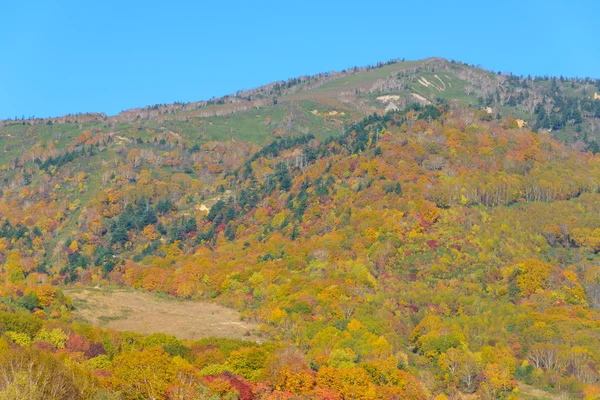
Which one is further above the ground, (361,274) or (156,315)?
(361,274)

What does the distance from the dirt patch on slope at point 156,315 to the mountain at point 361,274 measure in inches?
154

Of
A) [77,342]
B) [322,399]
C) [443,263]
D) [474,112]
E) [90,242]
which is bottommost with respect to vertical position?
[322,399]

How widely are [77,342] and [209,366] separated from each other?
17.8 meters

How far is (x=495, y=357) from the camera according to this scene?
315 ft

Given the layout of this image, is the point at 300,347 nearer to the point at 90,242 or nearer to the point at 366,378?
the point at 366,378

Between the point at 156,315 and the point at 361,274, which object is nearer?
the point at 156,315

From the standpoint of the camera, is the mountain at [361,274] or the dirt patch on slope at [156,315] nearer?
the mountain at [361,274]

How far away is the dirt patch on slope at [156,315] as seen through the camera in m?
110

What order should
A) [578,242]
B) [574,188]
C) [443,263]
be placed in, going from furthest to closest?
1. [574,188]
2. [578,242]
3. [443,263]

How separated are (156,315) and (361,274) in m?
36.4

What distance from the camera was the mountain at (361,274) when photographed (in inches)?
3164

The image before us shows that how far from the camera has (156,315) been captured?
122m

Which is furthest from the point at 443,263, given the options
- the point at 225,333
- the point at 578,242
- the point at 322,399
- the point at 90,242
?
the point at 90,242

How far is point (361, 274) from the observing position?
12500cm
